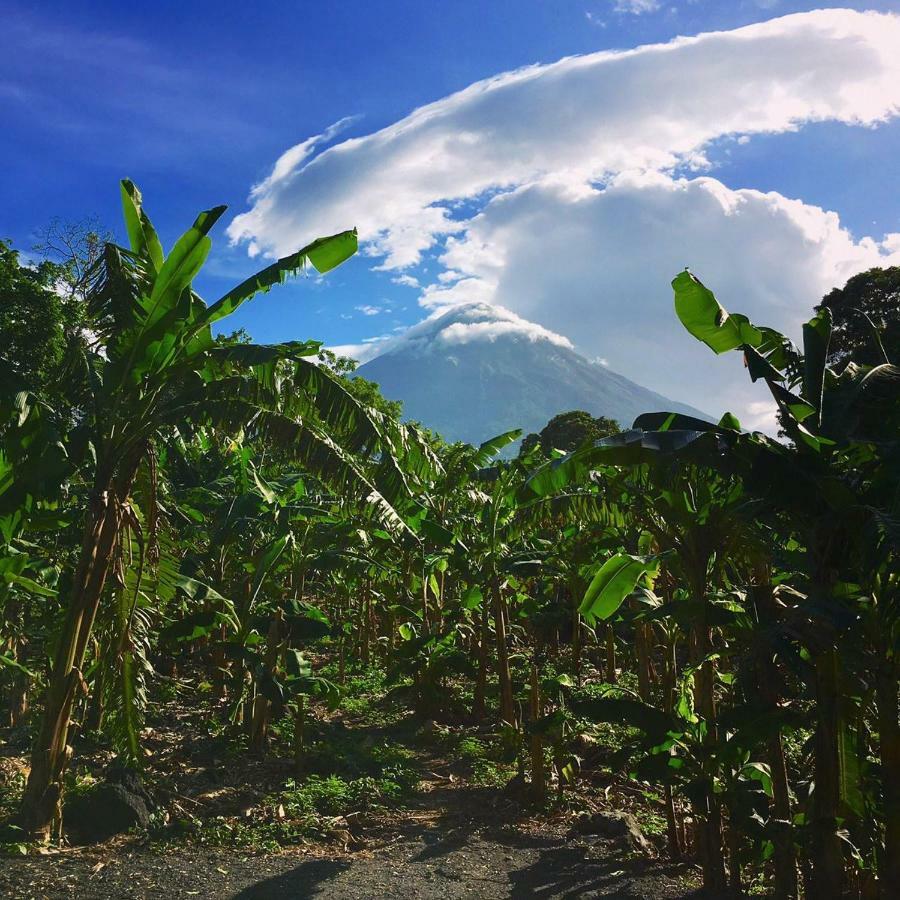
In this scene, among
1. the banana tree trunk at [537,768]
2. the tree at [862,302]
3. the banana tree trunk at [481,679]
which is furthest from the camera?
the tree at [862,302]

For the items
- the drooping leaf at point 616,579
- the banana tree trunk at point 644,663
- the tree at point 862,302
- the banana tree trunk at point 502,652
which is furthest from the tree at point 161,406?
the tree at point 862,302

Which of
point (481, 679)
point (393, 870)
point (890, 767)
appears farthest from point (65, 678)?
point (481, 679)

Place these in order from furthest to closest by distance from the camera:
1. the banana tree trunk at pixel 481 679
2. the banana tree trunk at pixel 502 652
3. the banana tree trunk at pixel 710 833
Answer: the banana tree trunk at pixel 481 679
the banana tree trunk at pixel 502 652
the banana tree trunk at pixel 710 833

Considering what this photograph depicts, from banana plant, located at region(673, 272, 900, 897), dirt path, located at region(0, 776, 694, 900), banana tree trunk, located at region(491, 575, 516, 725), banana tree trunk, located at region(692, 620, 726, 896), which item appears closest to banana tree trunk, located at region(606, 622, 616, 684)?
banana tree trunk, located at region(491, 575, 516, 725)

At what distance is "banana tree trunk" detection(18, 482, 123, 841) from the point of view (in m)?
6.33

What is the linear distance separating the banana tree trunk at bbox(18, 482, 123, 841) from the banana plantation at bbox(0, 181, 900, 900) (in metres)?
0.02

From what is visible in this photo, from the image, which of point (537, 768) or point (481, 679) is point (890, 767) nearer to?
point (537, 768)

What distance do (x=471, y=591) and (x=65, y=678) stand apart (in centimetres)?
561

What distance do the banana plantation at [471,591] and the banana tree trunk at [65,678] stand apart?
0.06 feet

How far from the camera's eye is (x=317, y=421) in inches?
273

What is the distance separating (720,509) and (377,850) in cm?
455

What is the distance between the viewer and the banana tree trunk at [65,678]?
6328 mm

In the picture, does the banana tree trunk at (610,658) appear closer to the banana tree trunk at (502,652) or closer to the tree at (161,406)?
the banana tree trunk at (502,652)

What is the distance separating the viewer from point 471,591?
10688 millimetres
